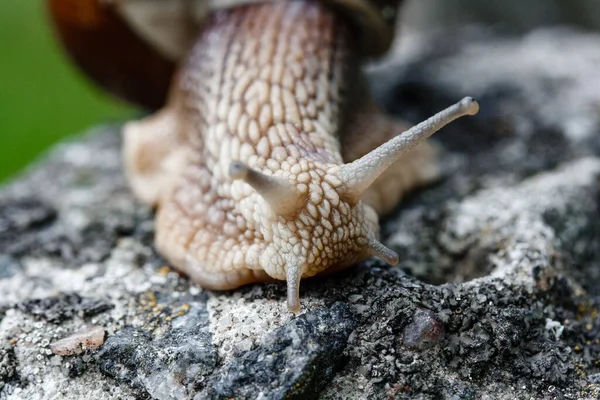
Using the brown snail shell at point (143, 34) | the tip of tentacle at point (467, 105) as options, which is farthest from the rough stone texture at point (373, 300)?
the brown snail shell at point (143, 34)

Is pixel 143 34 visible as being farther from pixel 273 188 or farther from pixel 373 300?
pixel 373 300

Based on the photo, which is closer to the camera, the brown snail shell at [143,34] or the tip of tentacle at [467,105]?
the tip of tentacle at [467,105]

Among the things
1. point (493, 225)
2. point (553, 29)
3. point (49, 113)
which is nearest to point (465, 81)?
point (553, 29)

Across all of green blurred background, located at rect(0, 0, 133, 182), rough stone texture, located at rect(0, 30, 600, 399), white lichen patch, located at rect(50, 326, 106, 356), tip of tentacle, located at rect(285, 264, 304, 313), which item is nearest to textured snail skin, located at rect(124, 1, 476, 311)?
tip of tentacle, located at rect(285, 264, 304, 313)

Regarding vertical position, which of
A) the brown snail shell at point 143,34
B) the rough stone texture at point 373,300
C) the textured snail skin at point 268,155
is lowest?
the rough stone texture at point 373,300

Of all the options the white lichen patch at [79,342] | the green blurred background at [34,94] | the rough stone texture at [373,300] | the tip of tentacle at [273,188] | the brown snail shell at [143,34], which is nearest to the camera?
the tip of tentacle at [273,188]

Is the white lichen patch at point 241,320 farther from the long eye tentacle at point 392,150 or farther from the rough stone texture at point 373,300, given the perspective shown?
the long eye tentacle at point 392,150

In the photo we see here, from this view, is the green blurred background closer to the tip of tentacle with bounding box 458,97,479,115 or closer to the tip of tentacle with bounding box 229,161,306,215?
the tip of tentacle with bounding box 229,161,306,215

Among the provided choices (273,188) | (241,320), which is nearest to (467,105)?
(273,188)

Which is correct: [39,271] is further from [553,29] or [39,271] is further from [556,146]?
[553,29]
